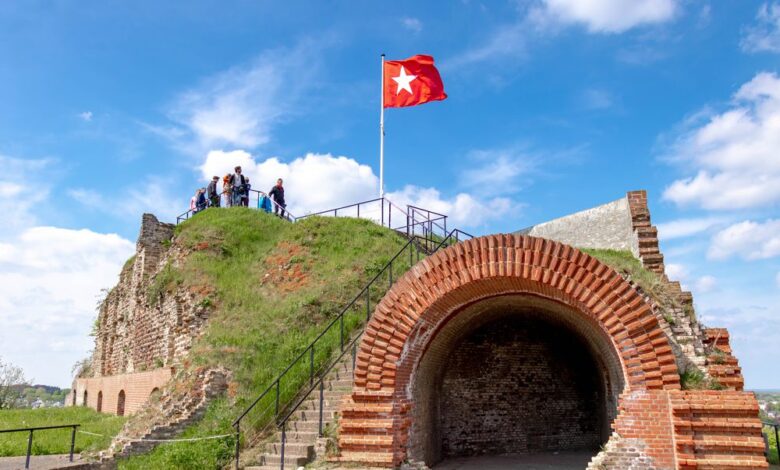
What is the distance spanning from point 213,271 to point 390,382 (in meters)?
10.1

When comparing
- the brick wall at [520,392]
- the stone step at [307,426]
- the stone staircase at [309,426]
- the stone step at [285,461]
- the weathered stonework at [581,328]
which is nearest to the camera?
the weathered stonework at [581,328]

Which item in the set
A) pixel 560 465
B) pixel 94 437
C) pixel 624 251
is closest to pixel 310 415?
pixel 560 465

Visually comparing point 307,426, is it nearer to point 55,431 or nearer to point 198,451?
point 198,451

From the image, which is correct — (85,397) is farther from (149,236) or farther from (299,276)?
(299,276)

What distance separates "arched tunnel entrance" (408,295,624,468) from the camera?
13258 mm

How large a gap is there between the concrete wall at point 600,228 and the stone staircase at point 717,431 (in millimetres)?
4904

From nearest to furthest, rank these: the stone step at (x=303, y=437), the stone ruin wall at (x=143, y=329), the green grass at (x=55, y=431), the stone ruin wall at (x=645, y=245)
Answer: the stone ruin wall at (x=645, y=245), the stone step at (x=303, y=437), the green grass at (x=55, y=431), the stone ruin wall at (x=143, y=329)

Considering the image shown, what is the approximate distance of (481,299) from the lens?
402 inches

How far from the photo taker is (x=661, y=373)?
830cm

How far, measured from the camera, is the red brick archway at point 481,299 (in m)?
8.34

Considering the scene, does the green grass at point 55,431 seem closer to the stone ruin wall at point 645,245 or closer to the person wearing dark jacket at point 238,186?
the person wearing dark jacket at point 238,186

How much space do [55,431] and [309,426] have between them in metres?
9.96

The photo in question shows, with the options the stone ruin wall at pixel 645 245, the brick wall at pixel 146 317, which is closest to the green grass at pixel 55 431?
the brick wall at pixel 146 317

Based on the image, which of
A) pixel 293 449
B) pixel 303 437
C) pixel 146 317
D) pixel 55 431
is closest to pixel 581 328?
pixel 303 437
